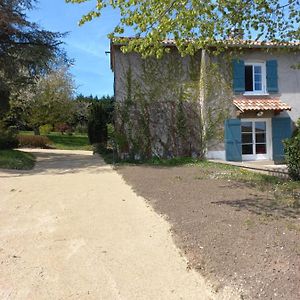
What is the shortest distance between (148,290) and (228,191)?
5.19 meters

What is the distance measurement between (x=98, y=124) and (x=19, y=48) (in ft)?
31.4

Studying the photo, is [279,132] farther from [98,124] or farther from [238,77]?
[98,124]

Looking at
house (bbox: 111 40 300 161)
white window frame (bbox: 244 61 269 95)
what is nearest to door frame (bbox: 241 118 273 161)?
house (bbox: 111 40 300 161)

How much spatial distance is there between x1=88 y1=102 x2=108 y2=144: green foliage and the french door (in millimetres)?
11517

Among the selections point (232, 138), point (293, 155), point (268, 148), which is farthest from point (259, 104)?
point (293, 155)

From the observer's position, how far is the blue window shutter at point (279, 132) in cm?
1925

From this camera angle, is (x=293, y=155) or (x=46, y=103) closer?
(x=293, y=155)

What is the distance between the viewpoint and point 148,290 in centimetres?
422

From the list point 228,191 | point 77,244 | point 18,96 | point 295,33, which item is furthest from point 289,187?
point 18,96

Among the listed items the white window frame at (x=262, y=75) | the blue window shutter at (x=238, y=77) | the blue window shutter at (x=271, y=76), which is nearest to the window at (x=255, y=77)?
the white window frame at (x=262, y=75)

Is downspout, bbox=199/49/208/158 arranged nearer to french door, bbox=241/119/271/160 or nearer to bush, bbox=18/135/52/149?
french door, bbox=241/119/271/160

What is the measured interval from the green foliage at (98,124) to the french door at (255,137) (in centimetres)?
1152

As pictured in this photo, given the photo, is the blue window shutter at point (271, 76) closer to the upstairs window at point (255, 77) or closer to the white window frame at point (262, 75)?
the upstairs window at point (255, 77)

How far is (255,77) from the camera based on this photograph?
19547 mm
